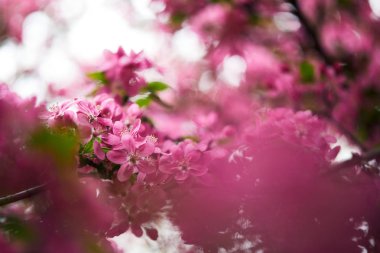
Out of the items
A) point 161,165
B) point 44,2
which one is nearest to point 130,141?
point 161,165

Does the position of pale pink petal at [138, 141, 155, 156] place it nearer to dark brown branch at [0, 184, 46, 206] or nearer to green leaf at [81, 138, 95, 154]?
green leaf at [81, 138, 95, 154]

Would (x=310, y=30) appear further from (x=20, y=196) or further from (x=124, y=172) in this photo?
(x=20, y=196)

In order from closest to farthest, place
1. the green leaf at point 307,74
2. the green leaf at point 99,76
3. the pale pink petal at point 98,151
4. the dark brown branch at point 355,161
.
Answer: the pale pink petal at point 98,151 → the dark brown branch at point 355,161 → the green leaf at point 99,76 → the green leaf at point 307,74

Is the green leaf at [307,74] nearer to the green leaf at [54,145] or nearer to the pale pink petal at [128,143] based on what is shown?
the pale pink petal at [128,143]

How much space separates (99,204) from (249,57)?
127 centimetres

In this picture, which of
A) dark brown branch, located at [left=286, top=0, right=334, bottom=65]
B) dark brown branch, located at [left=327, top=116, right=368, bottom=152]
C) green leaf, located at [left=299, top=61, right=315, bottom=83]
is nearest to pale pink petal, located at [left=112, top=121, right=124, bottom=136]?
dark brown branch, located at [left=327, top=116, right=368, bottom=152]

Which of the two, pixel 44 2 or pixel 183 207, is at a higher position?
pixel 183 207

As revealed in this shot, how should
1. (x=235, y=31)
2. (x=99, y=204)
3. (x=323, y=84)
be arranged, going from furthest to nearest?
(x=235, y=31) < (x=323, y=84) < (x=99, y=204)

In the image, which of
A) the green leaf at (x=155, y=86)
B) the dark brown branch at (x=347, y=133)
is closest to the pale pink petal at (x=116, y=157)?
the green leaf at (x=155, y=86)

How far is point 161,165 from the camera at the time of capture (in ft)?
2.31

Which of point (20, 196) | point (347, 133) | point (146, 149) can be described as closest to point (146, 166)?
point (146, 149)

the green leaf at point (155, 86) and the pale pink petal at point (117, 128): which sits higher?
the pale pink petal at point (117, 128)

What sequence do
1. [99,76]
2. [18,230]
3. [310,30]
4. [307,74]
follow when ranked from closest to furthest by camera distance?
[18,230], [99,76], [307,74], [310,30]

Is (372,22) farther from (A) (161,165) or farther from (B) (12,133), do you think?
(B) (12,133)
